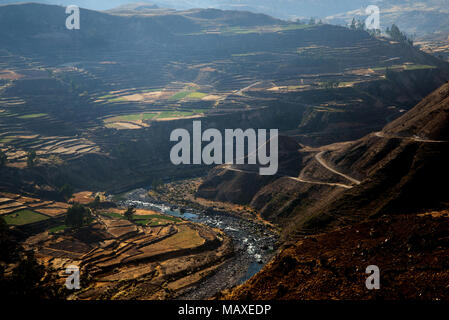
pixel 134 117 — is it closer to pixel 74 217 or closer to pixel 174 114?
pixel 174 114

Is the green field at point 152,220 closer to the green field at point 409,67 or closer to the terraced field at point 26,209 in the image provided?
the terraced field at point 26,209

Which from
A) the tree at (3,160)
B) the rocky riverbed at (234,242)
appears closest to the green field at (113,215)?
the rocky riverbed at (234,242)

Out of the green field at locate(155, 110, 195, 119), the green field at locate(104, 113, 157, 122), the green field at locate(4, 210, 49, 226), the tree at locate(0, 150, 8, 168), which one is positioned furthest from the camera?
the green field at locate(104, 113, 157, 122)

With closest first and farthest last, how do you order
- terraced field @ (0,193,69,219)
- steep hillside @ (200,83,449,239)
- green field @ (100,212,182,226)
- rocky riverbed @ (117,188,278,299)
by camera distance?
steep hillside @ (200,83,449,239), rocky riverbed @ (117,188,278,299), terraced field @ (0,193,69,219), green field @ (100,212,182,226)

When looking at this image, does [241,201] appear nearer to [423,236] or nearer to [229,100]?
[423,236]

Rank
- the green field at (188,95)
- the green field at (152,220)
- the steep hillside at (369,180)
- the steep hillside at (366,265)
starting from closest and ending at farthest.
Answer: the steep hillside at (366,265)
the steep hillside at (369,180)
the green field at (152,220)
the green field at (188,95)

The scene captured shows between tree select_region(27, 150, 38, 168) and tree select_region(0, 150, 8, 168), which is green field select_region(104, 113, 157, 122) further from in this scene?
tree select_region(0, 150, 8, 168)

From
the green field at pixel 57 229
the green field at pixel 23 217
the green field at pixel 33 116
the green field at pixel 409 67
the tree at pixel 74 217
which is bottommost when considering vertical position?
the green field at pixel 57 229

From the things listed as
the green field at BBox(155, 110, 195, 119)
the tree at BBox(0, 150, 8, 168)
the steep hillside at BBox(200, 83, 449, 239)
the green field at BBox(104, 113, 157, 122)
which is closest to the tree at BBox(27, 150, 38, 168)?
the tree at BBox(0, 150, 8, 168)
